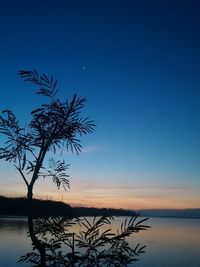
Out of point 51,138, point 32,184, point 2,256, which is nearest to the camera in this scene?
point 32,184

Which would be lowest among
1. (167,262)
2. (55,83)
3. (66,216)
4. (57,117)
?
(167,262)

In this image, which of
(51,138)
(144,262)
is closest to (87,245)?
(51,138)

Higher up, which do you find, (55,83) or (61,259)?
(55,83)

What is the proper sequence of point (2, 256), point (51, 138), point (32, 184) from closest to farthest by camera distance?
point (32, 184)
point (51, 138)
point (2, 256)

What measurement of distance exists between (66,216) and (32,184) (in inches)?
41.6

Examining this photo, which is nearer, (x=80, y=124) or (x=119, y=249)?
(x=119, y=249)

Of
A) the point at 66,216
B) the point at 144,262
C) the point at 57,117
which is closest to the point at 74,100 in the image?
the point at 57,117

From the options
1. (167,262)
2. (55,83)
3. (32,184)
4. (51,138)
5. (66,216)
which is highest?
(55,83)

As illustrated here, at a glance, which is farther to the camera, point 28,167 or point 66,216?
point 66,216

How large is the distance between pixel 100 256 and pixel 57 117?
7.94 ft

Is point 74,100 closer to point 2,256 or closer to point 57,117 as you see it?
point 57,117

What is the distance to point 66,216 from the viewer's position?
20.5ft

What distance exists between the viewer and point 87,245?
19.2 feet

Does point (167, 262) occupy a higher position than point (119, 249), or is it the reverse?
point (119, 249)
